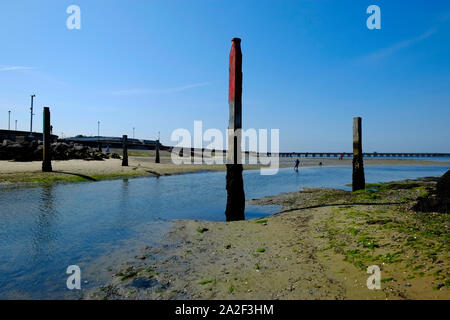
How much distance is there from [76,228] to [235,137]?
715 cm

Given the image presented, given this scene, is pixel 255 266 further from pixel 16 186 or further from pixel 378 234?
pixel 16 186

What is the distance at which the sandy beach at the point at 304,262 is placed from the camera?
436 cm

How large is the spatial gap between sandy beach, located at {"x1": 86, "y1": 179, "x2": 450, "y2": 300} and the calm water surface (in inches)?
43.2

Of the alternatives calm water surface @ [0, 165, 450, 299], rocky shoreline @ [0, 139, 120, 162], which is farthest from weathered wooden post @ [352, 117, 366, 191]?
rocky shoreline @ [0, 139, 120, 162]

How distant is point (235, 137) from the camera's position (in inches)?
434

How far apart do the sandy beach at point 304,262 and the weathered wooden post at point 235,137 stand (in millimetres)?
2649

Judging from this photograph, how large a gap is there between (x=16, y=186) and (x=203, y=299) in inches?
777

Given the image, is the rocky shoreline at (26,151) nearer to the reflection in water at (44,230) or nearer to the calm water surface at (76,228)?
the calm water surface at (76,228)

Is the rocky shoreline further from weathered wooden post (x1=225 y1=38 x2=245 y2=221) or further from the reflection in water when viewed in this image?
weathered wooden post (x1=225 y1=38 x2=245 y2=221)
